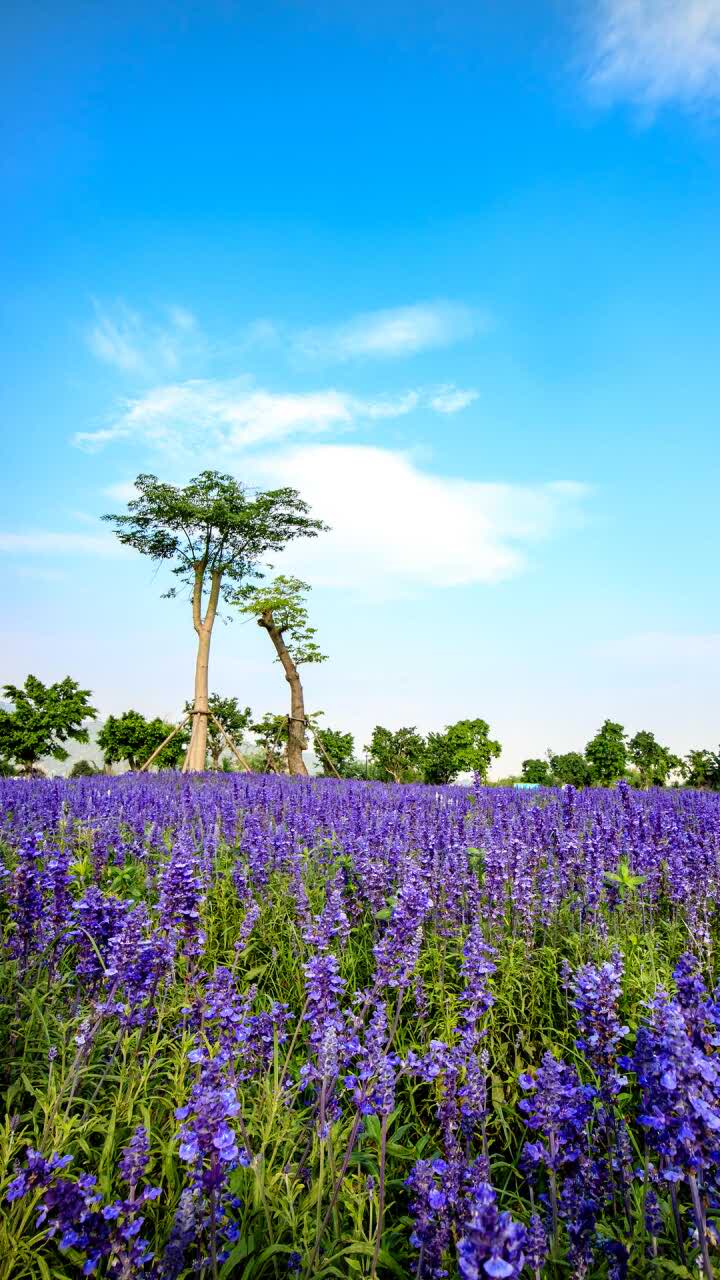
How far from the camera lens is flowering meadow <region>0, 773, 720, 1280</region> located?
216cm

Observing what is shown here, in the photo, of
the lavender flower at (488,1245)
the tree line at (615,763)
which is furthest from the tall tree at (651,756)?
the lavender flower at (488,1245)

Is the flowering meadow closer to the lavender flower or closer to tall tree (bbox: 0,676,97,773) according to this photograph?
the lavender flower

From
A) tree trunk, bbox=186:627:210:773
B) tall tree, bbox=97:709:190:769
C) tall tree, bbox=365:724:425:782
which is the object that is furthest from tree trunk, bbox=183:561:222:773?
tall tree, bbox=97:709:190:769

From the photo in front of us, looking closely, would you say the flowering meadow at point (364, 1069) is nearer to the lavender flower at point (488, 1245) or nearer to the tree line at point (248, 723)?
the lavender flower at point (488, 1245)

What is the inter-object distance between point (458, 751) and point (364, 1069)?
1729 inches

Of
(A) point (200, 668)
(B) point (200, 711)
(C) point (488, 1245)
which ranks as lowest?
(C) point (488, 1245)

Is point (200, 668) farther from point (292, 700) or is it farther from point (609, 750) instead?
point (609, 750)

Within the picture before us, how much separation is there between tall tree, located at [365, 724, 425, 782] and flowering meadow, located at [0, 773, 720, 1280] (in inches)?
1235

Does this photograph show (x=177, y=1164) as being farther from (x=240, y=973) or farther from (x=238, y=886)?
(x=238, y=886)

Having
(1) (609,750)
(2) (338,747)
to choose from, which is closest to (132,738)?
(2) (338,747)

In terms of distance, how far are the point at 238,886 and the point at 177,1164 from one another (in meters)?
3.68

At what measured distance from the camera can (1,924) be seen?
571 centimetres

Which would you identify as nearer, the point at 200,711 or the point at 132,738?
the point at 200,711

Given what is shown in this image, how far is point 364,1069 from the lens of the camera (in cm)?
259
